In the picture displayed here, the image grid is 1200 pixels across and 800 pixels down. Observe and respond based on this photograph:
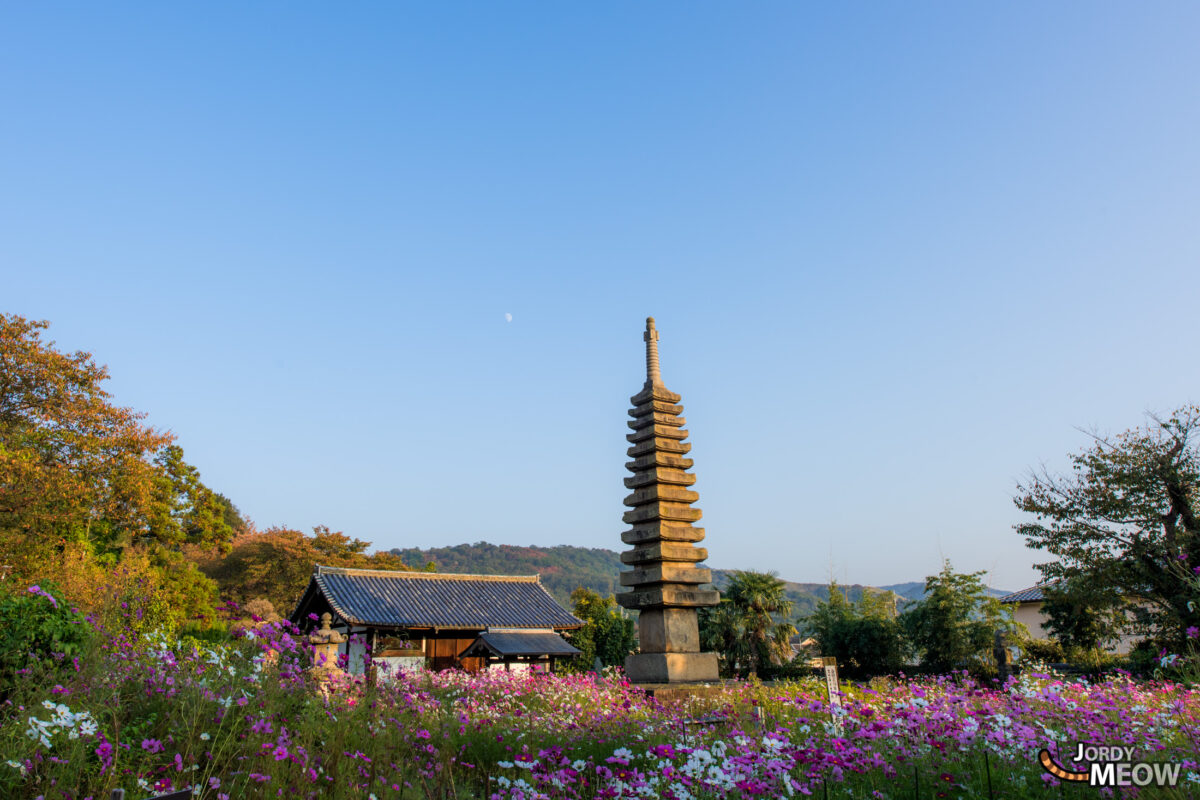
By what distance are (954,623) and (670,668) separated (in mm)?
24089

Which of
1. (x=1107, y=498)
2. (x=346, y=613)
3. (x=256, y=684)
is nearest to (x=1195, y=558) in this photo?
(x=1107, y=498)

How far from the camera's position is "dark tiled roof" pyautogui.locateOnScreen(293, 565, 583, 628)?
2880 cm

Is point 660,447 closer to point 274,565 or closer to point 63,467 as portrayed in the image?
point 63,467

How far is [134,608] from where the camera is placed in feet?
24.0

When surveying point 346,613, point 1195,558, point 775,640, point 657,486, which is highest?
point 657,486

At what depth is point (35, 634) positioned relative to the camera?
5.86m

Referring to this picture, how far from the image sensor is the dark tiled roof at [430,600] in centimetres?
2880

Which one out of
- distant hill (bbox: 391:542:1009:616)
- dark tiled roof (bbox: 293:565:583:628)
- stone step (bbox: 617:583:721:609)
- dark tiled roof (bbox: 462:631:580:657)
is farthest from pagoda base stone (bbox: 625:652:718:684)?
distant hill (bbox: 391:542:1009:616)

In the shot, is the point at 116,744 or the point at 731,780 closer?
Answer: the point at 731,780

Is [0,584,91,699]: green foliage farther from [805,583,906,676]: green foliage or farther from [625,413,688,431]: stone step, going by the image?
[805,583,906,676]: green foliage

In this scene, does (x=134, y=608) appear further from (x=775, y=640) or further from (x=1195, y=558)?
(x=775, y=640)

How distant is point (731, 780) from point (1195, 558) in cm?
2248

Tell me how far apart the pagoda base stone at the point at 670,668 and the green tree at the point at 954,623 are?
72.5 ft

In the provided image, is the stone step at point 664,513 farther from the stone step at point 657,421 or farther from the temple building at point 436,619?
the temple building at point 436,619
